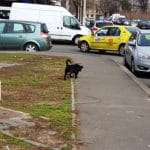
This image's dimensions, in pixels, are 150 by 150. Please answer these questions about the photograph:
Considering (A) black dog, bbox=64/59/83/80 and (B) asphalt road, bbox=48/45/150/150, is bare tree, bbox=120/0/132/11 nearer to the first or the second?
(B) asphalt road, bbox=48/45/150/150

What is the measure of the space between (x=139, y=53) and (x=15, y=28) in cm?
833

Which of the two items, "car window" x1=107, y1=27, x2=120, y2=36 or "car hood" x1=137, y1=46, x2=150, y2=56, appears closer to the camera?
"car hood" x1=137, y1=46, x2=150, y2=56

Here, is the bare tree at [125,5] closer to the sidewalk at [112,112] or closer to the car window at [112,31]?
the car window at [112,31]

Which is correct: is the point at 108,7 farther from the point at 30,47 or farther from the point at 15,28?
the point at 15,28

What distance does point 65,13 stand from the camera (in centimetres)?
3431

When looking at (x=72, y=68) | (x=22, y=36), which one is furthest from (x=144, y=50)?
(x=22, y=36)

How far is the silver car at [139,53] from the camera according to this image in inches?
656

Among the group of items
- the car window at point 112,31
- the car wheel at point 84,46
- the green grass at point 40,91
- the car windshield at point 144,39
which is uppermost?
the car windshield at point 144,39

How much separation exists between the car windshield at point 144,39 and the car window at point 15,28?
7030 millimetres

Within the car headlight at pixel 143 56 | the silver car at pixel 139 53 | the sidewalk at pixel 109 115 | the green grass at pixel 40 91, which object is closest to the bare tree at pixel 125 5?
→ the silver car at pixel 139 53

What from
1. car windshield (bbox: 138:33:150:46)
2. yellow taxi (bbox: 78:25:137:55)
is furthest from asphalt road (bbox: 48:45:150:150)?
yellow taxi (bbox: 78:25:137:55)

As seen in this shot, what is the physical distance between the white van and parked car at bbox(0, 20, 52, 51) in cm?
991

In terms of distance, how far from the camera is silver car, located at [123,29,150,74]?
1667cm

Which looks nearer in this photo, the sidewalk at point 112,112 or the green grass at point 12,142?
the green grass at point 12,142
